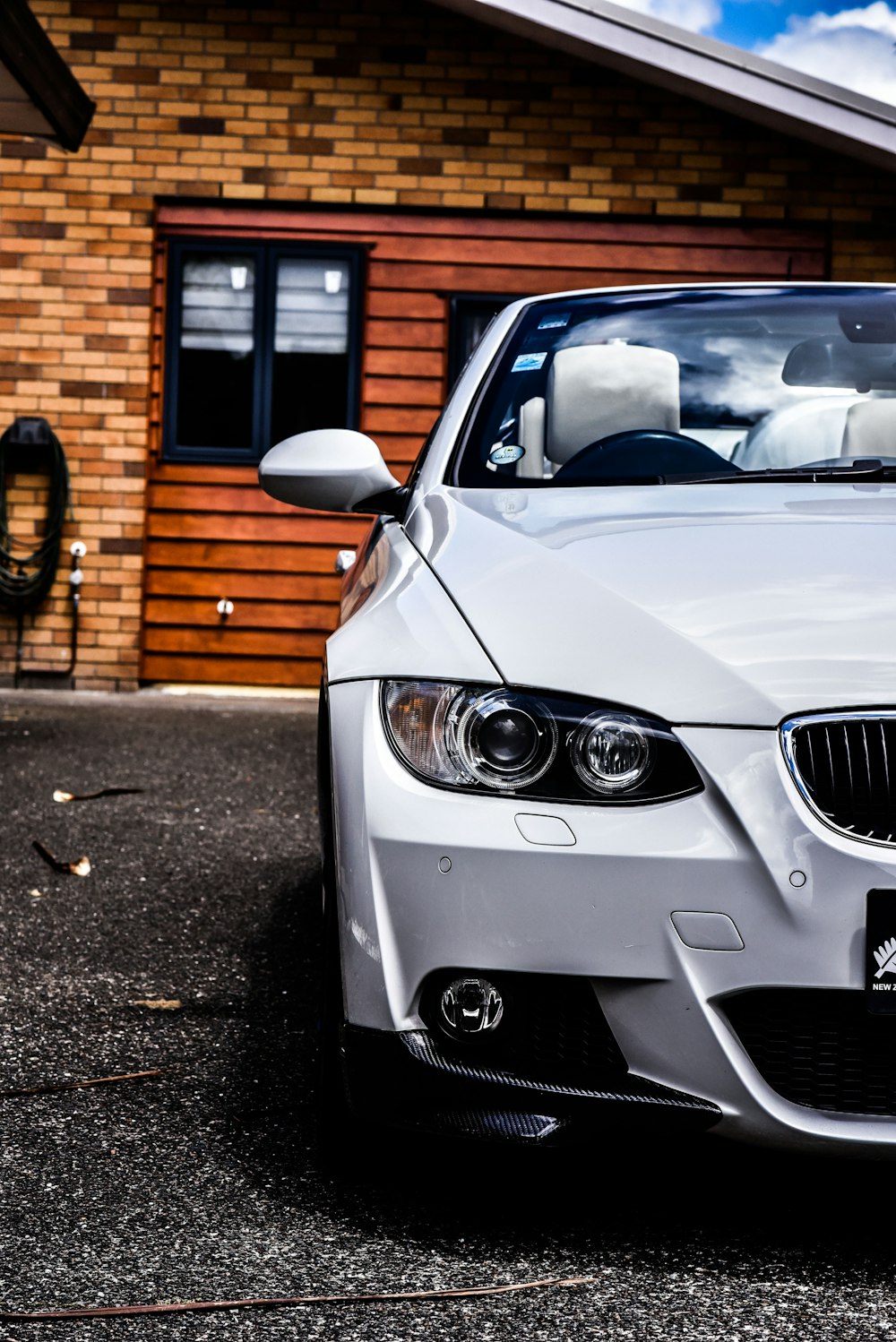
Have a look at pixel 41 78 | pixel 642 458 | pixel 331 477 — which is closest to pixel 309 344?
pixel 41 78

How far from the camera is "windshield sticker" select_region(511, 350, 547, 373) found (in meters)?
3.31

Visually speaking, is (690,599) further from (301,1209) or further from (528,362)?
(528,362)

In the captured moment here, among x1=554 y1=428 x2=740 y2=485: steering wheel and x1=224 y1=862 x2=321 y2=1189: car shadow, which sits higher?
x1=554 y1=428 x2=740 y2=485: steering wheel

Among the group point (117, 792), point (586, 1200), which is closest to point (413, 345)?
point (117, 792)

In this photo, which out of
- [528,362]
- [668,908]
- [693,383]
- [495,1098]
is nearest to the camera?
[668,908]

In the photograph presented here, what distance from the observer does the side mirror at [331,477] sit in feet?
10.1

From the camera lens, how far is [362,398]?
31.0 ft

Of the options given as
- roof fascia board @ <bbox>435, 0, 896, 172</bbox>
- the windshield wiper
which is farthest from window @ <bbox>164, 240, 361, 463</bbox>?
the windshield wiper

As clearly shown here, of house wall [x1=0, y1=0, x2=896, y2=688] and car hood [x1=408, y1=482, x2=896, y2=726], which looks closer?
car hood [x1=408, y1=482, x2=896, y2=726]

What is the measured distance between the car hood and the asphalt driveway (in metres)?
0.62

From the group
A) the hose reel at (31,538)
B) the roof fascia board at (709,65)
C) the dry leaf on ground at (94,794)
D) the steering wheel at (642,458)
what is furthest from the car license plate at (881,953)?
the hose reel at (31,538)

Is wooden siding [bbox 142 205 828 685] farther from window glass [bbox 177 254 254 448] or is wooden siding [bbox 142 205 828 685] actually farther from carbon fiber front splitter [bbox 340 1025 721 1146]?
carbon fiber front splitter [bbox 340 1025 721 1146]

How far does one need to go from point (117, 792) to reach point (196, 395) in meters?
4.10

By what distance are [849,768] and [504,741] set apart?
0.45 meters
